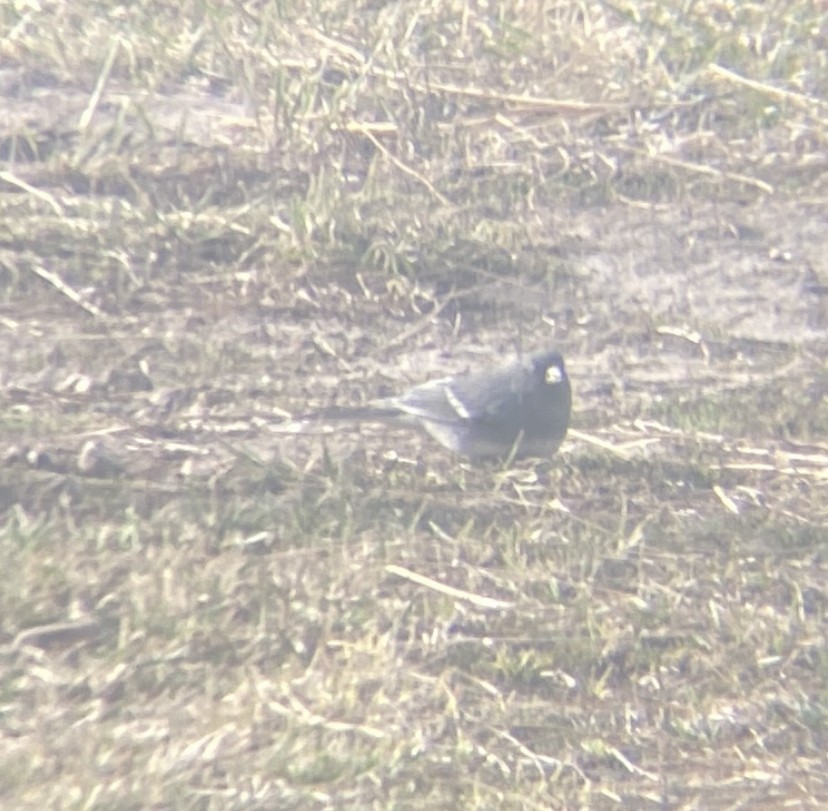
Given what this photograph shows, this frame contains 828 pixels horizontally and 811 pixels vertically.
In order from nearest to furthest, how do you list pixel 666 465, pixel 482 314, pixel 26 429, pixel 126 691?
pixel 126 691
pixel 26 429
pixel 666 465
pixel 482 314

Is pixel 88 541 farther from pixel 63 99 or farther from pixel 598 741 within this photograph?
pixel 63 99

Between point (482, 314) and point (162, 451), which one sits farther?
point (482, 314)

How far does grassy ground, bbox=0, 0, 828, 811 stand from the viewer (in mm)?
3922

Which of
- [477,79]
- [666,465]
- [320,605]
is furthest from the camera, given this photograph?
[477,79]

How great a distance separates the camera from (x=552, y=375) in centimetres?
516

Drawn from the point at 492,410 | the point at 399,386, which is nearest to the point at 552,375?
the point at 492,410

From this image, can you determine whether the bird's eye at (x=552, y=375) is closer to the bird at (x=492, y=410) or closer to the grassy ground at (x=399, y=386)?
the bird at (x=492, y=410)

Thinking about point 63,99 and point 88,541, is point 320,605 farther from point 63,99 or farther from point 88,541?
point 63,99

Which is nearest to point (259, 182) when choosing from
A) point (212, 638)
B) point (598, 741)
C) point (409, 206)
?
point (409, 206)

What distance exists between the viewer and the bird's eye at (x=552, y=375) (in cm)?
514

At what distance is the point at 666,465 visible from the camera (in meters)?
5.05

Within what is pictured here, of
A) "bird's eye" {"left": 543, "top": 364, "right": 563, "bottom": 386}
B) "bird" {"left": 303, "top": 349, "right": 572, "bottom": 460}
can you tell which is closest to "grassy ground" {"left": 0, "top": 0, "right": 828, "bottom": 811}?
"bird" {"left": 303, "top": 349, "right": 572, "bottom": 460}

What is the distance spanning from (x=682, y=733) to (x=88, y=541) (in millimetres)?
1460

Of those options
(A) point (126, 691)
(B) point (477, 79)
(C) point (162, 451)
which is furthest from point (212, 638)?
(B) point (477, 79)
